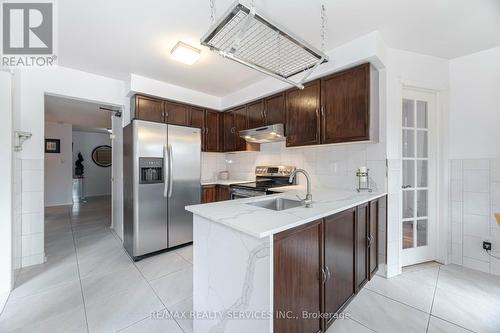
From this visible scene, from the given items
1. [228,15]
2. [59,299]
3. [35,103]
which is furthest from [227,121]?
[59,299]

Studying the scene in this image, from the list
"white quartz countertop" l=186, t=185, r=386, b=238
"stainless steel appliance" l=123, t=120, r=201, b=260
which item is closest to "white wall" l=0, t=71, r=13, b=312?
"stainless steel appliance" l=123, t=120, r=201, b=260

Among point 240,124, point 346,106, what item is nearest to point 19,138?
point 240,124

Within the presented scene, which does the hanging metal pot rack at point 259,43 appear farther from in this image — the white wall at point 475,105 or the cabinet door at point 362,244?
the white wall at point 475,105

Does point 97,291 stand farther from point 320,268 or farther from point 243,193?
point 320,268

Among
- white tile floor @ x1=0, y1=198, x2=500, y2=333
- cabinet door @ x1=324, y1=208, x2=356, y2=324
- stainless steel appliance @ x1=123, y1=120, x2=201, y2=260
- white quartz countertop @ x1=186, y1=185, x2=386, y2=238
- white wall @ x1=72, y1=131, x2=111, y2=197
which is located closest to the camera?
white quartz countertop @ x1=186, y1=185, x2=386, y2=238

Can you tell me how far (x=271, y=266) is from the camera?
985 millimetres

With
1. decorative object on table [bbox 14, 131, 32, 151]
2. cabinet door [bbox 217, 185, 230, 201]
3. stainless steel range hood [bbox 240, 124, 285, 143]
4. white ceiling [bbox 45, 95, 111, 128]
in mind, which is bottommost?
cabinet door [bbox 217, 185, 230, 201]

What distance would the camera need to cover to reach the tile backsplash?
7.27 feet

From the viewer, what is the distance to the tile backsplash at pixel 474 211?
87.3 inches

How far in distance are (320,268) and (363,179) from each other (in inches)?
51.0

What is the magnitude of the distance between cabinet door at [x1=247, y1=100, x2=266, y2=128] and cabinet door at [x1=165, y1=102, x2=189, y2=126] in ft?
3.47

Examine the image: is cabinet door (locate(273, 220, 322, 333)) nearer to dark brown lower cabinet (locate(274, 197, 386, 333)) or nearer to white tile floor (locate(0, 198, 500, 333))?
dark brown lower cabinet (locate(274, 197, 386, 333))

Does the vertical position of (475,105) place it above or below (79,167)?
above

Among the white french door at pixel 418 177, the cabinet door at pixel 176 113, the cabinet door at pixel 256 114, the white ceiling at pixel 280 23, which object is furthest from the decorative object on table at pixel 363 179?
the cabinet door at pixel 176 113
